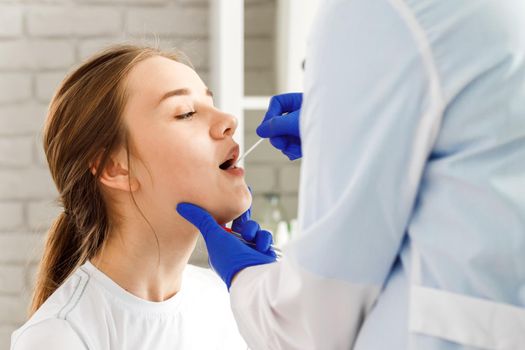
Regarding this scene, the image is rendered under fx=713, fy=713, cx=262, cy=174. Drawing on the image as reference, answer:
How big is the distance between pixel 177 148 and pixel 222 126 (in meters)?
0.10

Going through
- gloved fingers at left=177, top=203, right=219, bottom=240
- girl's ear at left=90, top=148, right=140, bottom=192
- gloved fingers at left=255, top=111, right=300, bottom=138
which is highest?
gloved fingers at left=255, top=111, right=300, bottom=138

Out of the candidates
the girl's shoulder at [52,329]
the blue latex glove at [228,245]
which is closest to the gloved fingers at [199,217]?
the blue latex glove at [228,245]

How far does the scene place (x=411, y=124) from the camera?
0.77m

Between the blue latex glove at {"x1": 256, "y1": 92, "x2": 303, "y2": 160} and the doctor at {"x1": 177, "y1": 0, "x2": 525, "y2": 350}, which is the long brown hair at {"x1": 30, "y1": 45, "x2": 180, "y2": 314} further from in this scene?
the doctor at {"x1": 177, "y1": 0, "x2": 525, "y2": 350}

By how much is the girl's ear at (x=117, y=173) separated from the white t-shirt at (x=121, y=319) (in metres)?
0.17

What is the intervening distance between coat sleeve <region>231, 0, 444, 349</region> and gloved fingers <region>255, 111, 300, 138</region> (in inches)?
15.5

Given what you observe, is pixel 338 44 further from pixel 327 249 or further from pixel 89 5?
pixel 89 5

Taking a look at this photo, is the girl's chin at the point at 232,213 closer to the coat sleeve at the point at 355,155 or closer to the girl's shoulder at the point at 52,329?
the girl's shoulder at the point at 52,329

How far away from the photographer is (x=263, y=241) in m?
1.28

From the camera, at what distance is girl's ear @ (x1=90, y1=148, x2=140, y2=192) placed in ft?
4.70

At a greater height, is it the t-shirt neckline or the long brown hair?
the long brown hair

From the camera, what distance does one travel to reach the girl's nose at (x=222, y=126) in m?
1.44

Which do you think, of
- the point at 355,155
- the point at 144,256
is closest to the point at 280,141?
the point at 144,256

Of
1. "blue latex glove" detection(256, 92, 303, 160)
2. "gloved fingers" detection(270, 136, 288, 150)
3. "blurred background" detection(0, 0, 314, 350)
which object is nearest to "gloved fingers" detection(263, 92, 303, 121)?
"blue latex glove" detection(256, 92, 303, 160)
